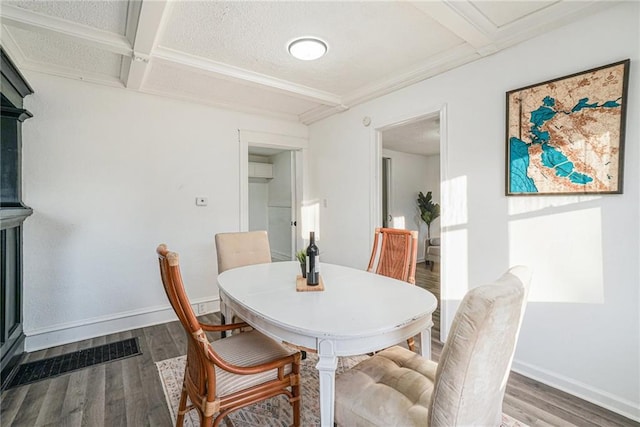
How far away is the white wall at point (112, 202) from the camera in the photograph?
269cm

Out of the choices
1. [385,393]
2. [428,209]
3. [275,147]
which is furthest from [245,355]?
[428,209]

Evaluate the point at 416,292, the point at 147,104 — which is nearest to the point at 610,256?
the point at 416,292

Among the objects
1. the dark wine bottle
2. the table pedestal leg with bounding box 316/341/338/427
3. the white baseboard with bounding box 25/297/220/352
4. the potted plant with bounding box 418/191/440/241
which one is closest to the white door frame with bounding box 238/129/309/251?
the white baseboard with bounding box 25/297/220/352

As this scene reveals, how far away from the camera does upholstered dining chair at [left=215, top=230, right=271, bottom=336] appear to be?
8.51 ft

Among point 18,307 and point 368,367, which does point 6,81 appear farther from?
point 368,367

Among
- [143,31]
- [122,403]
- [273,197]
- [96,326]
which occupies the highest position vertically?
[143,31]

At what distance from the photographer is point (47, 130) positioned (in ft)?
8.84

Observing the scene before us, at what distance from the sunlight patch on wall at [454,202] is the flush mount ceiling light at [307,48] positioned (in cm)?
150

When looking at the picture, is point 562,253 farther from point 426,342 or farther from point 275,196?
point 275,196

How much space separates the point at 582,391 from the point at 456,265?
1.07 meters

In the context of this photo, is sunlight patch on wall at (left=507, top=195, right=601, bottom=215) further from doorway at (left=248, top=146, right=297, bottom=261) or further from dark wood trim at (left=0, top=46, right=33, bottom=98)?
doorway at (left=248, top=146, right=297, bottom=261)

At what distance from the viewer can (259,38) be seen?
2.23m

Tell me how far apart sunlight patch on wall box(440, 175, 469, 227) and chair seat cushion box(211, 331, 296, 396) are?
176 cm

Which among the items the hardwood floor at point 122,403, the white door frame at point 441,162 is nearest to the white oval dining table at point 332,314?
the hardwood floor at point 122,403
